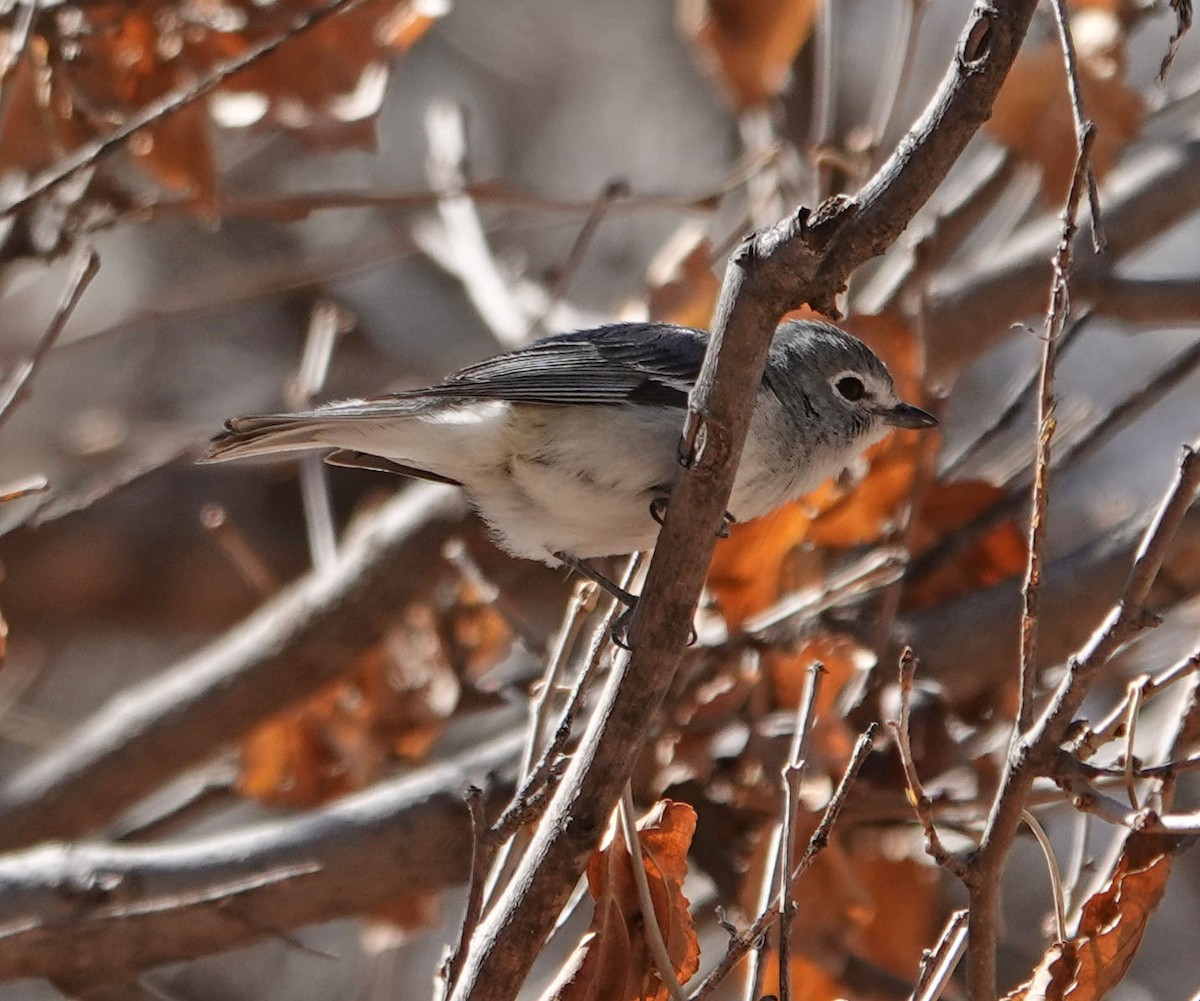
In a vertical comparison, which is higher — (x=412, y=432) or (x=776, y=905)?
(x=412, y=432)

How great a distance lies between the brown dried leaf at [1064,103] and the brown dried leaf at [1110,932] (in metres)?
2.14

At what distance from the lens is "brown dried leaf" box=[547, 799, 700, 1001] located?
2150mm

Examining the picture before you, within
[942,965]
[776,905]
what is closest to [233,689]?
[776,905]

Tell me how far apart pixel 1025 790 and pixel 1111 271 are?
2506 millimetres

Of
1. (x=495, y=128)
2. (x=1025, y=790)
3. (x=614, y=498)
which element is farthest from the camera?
(x=495, y=128)

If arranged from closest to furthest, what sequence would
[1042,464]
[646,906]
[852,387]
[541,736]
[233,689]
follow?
1. [1042,464]
2. [646,906]
3. [541,736]
4. [852,387]
5. [233,689]

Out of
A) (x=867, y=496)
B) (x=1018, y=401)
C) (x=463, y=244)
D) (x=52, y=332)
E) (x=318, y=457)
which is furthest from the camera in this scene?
(x=463, y=244)

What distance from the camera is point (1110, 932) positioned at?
6.42ft

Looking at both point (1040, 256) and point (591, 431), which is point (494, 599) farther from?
point (1040, 256)

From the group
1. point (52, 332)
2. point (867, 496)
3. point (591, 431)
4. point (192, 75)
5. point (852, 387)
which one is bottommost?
point (867, 496)

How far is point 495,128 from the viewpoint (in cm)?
848

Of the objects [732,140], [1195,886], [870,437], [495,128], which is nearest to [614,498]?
[870,437]

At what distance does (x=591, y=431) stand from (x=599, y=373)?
0.61 ft

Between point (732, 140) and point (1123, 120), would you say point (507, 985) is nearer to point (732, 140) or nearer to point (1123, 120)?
point (1123, 120)
